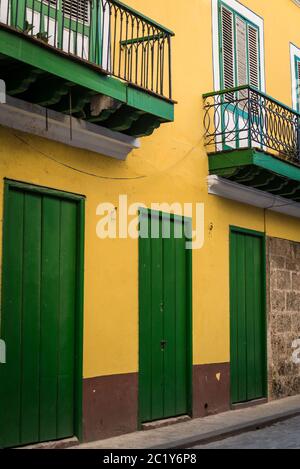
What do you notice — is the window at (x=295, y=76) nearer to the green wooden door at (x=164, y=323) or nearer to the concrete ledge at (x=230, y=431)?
the green wooden door at (x=164, y=323)

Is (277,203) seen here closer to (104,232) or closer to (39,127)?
(104,232)

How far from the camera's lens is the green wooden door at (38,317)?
714cm

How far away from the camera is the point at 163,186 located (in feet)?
31.3

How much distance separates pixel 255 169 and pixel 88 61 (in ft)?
13.0

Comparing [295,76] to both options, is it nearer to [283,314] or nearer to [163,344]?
[283,314]

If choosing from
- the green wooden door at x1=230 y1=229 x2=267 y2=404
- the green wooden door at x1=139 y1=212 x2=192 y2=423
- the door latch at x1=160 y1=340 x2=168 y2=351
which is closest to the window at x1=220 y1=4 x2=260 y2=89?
the green wooden door at x1=230 y1=229 x2=267 y2=404

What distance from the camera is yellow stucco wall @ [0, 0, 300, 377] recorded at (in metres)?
8.00

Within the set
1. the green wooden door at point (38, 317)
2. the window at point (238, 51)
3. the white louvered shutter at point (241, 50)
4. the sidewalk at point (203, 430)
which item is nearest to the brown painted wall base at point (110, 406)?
the sidewalk at point (203, 430)

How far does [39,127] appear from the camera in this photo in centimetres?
758

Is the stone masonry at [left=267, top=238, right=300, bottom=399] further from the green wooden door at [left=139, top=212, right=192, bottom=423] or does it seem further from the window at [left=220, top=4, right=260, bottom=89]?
the window at [left=220, top=4, right=260, bottom=89]

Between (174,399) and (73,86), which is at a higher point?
(73,86)

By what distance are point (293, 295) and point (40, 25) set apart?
7442mm

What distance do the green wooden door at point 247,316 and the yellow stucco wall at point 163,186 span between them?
10.9 inches
